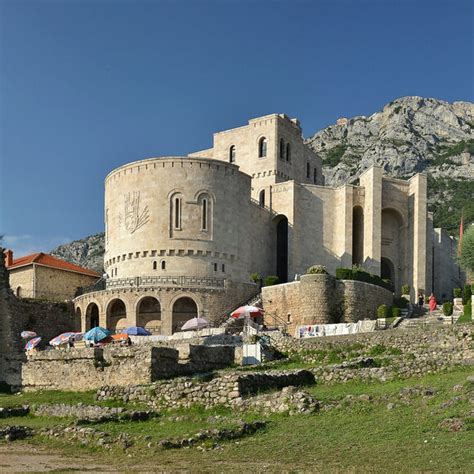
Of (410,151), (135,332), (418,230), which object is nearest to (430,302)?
(418,230)

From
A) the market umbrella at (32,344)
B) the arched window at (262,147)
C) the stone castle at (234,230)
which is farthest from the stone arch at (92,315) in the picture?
the arched window at (262,147)

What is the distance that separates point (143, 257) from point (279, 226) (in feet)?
45.0

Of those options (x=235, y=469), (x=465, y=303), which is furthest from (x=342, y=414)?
(x=465, y=303)

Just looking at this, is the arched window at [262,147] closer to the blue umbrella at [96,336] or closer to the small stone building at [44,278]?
the small stone building at [44,278]

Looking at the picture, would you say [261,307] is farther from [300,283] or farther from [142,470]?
[142,470]

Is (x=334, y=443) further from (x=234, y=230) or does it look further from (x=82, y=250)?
(x=82, y=250)

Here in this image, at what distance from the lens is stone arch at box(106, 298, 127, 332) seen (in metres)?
57.6

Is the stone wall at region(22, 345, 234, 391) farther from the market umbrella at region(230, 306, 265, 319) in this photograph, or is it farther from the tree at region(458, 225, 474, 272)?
the tree at region(458, 225, 474, 272)

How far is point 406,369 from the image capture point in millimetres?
27969

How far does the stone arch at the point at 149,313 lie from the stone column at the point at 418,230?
21.5m

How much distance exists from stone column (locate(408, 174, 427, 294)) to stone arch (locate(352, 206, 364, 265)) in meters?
3.94

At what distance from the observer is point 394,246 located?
6875 centimetres

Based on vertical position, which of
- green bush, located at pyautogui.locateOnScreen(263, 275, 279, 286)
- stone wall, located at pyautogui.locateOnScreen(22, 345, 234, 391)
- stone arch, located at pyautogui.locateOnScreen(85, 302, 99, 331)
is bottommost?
stone wall, located at pyautogui.locateOnScreen(22, 345, 234, 391)

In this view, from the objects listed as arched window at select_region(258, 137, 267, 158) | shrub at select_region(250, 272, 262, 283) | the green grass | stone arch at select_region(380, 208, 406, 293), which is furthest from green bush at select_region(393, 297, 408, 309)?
the green grass
